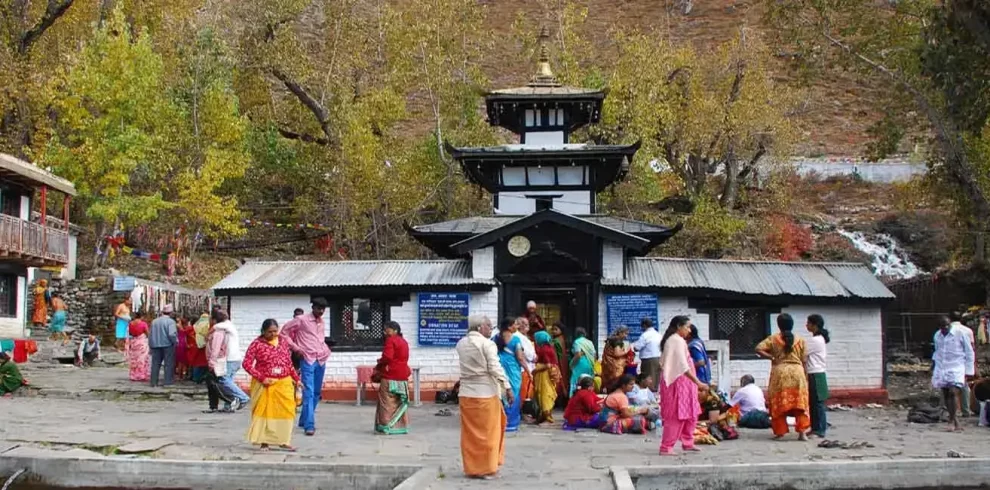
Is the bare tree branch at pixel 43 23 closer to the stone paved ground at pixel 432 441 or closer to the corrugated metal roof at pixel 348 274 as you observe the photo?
the corrugated metal roof at pixel 348 274

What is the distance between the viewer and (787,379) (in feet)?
43.3

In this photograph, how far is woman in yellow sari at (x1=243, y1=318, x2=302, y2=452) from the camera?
39.6 feet

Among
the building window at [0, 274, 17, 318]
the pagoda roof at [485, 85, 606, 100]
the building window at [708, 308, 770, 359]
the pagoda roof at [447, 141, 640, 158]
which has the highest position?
the pagoda roof at [485, 85, 606, 100]

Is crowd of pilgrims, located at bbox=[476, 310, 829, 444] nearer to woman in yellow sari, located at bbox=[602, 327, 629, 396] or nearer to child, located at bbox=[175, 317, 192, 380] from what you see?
woman in yellow sari, located at bbox=[602, 327, 629, 396]

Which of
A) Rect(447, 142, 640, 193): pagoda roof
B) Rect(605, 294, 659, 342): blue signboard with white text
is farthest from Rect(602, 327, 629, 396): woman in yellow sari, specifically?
Rect(447, 142, 640, 193): pagoda roof

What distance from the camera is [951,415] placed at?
14906mm

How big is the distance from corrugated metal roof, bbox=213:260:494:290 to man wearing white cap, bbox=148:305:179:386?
1155 millimetres

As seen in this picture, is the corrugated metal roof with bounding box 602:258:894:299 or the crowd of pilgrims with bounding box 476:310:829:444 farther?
the corrugated metal roof with bounding box 602:258:894:299

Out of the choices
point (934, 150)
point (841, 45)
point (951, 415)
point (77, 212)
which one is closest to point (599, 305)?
point (951, 415)

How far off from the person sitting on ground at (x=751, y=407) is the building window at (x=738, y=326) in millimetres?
3672

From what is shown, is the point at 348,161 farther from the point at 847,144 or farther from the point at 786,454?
the point at 847,144

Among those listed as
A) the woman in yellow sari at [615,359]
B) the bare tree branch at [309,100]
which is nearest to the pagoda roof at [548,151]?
the woman in yellow sari at [615,359]

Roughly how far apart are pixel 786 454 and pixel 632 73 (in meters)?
27.0

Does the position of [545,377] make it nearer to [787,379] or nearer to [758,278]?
[787,379]
